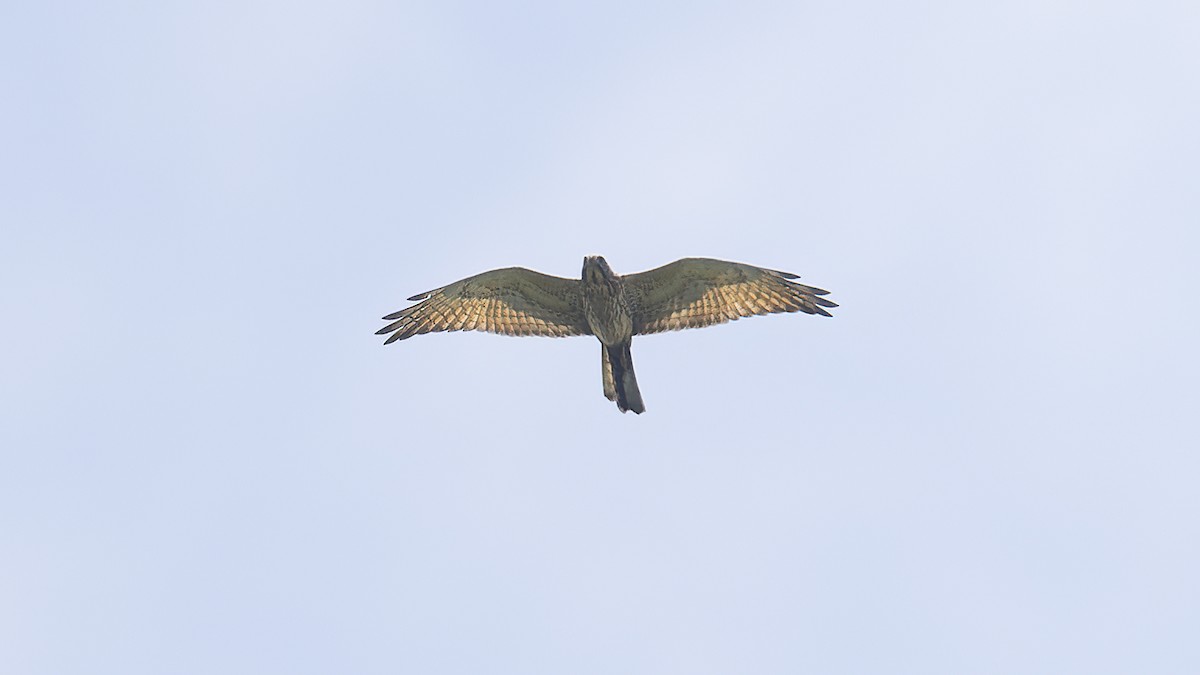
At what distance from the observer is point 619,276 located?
19672 millimetres

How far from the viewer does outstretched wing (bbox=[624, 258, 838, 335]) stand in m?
20.0

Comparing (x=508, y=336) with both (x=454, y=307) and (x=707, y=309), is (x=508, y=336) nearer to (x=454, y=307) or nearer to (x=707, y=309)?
(x=454, y=307)

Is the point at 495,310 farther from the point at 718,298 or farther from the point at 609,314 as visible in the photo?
the point at 718,298

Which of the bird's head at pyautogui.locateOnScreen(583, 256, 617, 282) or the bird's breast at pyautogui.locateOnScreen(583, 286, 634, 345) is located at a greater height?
the bird's head at pyautogui.locateOnScreen(583, 256, 617, 282)

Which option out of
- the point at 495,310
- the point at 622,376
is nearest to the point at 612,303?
the point at 622,376

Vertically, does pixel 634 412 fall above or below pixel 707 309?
below

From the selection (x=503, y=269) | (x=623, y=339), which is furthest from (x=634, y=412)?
(x=503, y=269)

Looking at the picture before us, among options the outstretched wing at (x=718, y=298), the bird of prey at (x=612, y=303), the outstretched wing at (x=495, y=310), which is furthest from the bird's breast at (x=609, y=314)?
the outstretched wing at (x=495, y=310)

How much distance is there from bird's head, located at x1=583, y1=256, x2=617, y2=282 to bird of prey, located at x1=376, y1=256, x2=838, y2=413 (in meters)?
0.01

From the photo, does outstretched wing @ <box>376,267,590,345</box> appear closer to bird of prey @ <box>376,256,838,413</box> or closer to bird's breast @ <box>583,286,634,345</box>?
bird of prey @ <box>376,256,838,413</box>

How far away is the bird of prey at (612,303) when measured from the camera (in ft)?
64.6

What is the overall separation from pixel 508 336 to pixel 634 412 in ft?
7.10

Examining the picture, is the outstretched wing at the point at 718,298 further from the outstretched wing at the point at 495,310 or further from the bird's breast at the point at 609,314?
the outstretched wing at the point at 495,310

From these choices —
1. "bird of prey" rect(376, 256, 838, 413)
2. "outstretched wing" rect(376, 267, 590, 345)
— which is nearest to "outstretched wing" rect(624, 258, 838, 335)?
"bird of prey" rect(376, 256, 838, 413)
